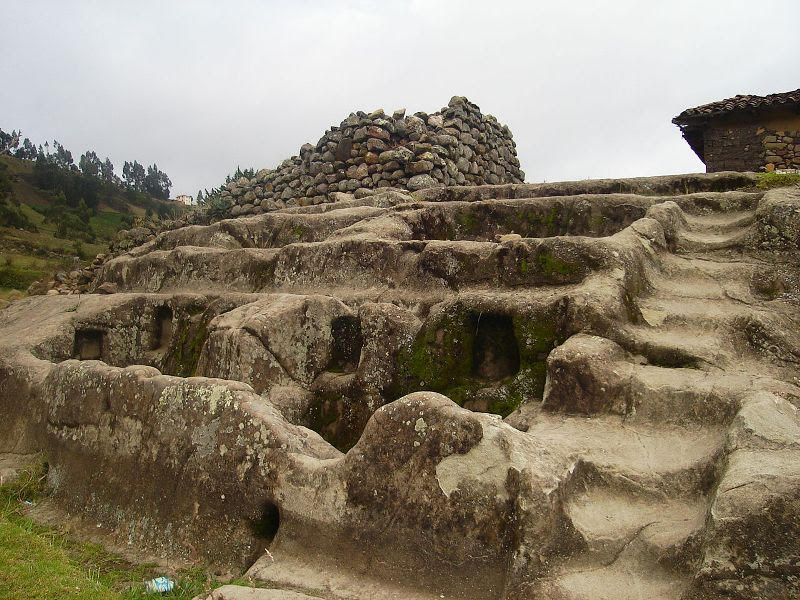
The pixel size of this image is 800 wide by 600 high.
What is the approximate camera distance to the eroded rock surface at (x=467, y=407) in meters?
3.20

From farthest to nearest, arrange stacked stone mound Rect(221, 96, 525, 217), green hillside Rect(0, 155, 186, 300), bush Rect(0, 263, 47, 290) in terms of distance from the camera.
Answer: green hillside Rect(0, 155, 186, 300), bush Rect(0, 263, 47, 290), stacked stone mound Rect(221, 96, 525, 217)

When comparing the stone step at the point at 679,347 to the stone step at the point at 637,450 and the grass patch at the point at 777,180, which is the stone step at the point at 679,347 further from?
the grass patch at the point at 777,180

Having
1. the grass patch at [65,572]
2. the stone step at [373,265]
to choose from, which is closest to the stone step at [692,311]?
the stone step at [373,265]

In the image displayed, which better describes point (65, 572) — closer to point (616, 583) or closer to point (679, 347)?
point (616, 583)

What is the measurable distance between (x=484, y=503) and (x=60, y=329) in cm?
694

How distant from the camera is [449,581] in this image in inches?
130

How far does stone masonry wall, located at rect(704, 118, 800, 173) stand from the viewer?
14.6m

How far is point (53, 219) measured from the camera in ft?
157

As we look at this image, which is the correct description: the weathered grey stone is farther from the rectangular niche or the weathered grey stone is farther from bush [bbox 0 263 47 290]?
bush [bbox 0 263 47 290]

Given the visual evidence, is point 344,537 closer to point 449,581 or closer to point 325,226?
point 449,581

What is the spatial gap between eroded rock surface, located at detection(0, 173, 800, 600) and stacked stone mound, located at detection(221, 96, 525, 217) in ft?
18.5

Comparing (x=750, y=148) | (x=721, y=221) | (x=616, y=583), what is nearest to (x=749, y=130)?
(x=750, y=148)

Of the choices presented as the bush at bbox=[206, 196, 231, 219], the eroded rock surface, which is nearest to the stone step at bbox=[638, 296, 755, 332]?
the eroded rock surface

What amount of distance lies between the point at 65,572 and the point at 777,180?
776cm
